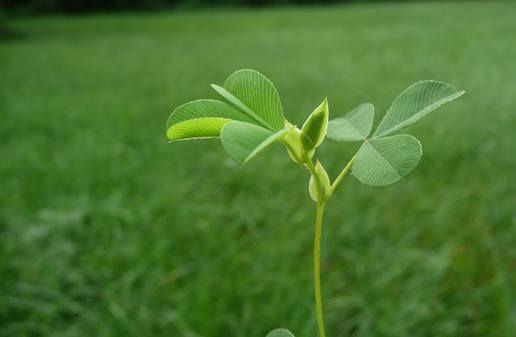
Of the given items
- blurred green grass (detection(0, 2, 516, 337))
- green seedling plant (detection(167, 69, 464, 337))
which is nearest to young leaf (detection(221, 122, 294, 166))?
green seedling plant (detection(167, 69, 464, 337))

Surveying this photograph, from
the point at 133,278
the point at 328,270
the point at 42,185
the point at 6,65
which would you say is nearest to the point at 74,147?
the point at 42,185

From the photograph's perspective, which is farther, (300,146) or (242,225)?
(242,225)

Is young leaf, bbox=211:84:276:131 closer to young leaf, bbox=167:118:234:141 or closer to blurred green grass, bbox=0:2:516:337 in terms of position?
young leaf, bbox=167:118:234:141

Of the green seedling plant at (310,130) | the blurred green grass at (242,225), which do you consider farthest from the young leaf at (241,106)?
the blurred green grass at (242,225)

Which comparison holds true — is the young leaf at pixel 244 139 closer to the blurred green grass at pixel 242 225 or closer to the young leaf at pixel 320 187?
the young leaf at pixel 320 187

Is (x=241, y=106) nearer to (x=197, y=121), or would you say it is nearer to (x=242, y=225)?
(x=197, y=121)

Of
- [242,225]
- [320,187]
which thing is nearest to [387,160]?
[320,187]
